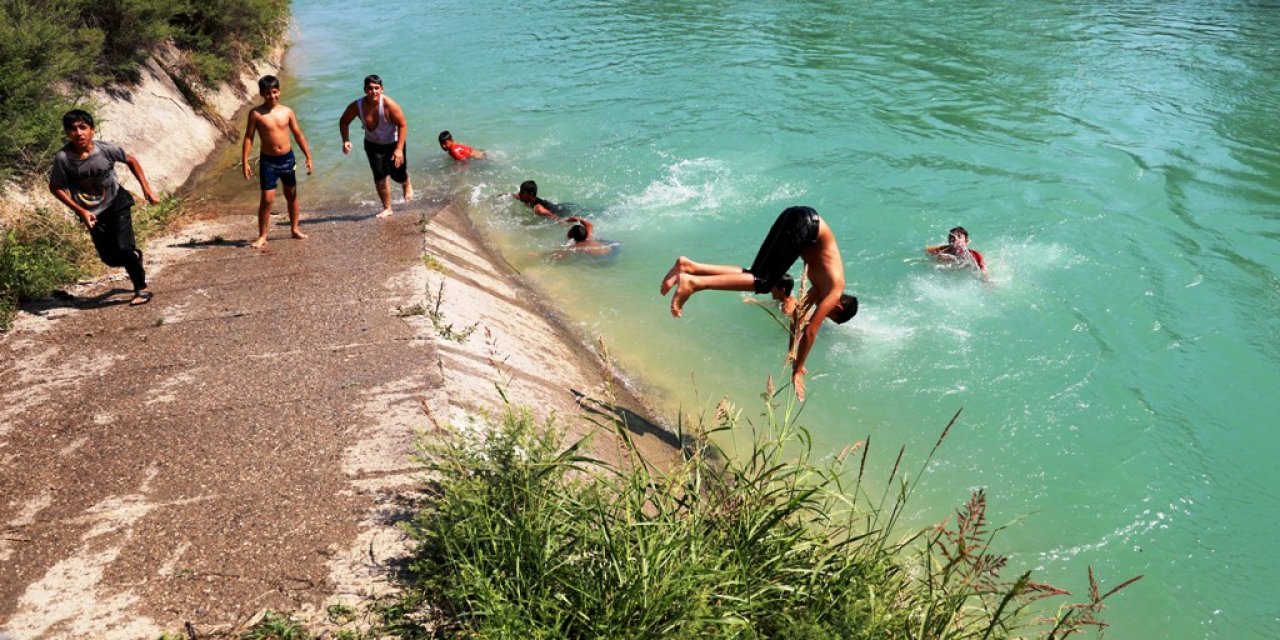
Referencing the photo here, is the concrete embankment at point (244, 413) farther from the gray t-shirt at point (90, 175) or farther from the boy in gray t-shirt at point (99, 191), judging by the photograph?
the gray t-shirt at point (90, 175)

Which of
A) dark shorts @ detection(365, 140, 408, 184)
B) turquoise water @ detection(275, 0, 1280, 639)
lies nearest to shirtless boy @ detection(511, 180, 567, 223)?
turquoise water @ detection(275, 0, 1280, 639)

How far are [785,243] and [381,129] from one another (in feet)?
18.9

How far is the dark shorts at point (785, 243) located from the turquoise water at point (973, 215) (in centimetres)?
214

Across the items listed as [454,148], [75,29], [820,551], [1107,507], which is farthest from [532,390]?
[75,29]

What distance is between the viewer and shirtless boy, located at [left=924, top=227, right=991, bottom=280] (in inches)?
Result: 412

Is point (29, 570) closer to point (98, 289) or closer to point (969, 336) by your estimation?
point (98, 289)

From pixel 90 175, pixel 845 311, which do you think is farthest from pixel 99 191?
pixel 845 311

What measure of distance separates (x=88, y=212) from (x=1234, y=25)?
2424cm

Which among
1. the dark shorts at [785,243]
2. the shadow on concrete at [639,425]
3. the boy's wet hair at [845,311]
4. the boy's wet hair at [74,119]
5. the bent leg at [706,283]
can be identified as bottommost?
the shadow on concrete at [639,425]

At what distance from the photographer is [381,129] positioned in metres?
9.75

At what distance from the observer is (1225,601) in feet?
20.2

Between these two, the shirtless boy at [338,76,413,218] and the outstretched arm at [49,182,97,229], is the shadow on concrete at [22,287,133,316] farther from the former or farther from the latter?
the shirtless boy at [338,76,413,218]

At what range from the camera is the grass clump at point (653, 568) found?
3723 millimetres

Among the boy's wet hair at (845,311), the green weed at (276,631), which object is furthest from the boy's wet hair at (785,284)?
the green weed at (276,631)
